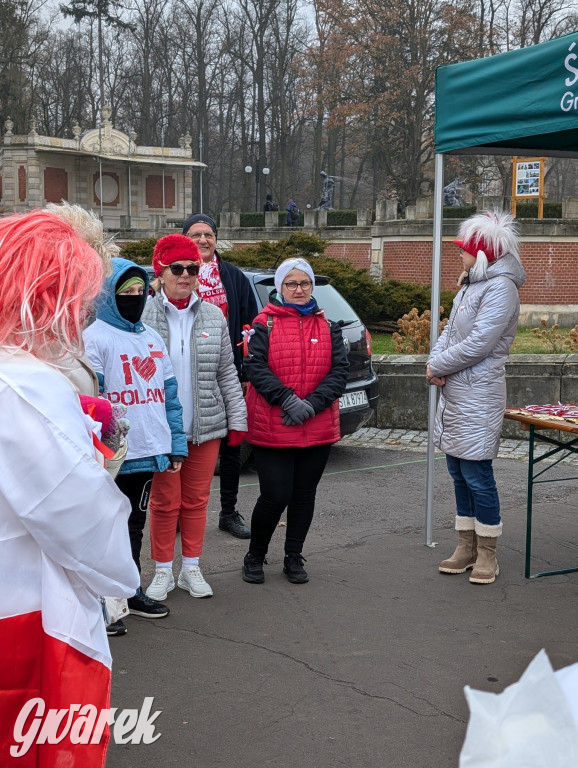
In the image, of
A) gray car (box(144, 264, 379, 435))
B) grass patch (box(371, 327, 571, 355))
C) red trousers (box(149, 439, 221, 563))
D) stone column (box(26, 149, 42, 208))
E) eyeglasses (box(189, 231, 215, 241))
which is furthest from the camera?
stone column (box(26, 149, 42, 208))

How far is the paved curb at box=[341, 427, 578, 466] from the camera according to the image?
8797 mm

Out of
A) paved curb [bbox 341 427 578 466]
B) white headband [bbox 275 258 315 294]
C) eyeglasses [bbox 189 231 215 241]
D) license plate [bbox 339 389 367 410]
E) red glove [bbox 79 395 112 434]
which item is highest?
eyeglasses [bbox 189 231 215 241]

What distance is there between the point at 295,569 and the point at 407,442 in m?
4.16

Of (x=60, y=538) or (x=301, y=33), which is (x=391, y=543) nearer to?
(x=60, y=538)

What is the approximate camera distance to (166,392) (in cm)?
459

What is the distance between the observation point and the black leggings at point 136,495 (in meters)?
4.46

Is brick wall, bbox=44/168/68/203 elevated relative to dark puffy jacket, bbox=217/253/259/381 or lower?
elevated

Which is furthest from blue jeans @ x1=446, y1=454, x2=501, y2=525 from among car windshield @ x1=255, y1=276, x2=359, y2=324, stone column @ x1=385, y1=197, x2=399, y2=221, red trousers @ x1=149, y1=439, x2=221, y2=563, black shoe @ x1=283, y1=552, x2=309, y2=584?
stone column @ x1=385, y1=197, x2=399, y2=221

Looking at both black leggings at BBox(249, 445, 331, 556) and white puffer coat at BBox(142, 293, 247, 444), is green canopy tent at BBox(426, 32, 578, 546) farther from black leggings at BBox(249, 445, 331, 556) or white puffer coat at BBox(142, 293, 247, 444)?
white puffer coat at BBox(142, 293, 247, 444)

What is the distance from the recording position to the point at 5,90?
2247 inches

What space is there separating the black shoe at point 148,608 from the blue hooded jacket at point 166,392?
0.72 metres

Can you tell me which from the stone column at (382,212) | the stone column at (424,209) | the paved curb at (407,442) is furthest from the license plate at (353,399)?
the stone column at (382,212)

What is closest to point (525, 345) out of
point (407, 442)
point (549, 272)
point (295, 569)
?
point (407, 442)

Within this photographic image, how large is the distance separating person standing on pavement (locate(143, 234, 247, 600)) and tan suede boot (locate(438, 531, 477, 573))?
4.65ft
